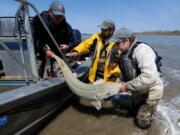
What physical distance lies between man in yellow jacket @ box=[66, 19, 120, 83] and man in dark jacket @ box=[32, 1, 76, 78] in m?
0.46

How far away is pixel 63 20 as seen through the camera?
4605mm

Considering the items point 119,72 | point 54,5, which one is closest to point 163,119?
point 119,72

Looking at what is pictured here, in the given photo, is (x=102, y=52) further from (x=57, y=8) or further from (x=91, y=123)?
(x=91, y=123)

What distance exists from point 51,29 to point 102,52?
3.85 ft

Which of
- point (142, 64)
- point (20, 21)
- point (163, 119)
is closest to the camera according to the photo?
point (142, 64)

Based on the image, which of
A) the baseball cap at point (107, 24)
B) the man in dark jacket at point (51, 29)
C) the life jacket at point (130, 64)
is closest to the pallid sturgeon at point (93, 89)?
the life jacket at point (130, 64)

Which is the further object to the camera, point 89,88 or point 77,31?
point 77,31

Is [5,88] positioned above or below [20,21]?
below

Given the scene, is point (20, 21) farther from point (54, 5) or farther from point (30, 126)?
point (30, 126)

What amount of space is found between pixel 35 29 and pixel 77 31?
3275mm

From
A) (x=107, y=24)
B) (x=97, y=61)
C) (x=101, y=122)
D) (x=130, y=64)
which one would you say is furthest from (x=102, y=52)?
(x=101, y=122)

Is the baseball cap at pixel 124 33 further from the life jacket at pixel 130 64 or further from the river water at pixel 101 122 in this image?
the river water at pixel 101 122

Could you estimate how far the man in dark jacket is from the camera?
4152 mm

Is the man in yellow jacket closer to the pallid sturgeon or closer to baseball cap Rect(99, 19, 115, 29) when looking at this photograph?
baseball cap Rect(99, 19, 115, 29)
